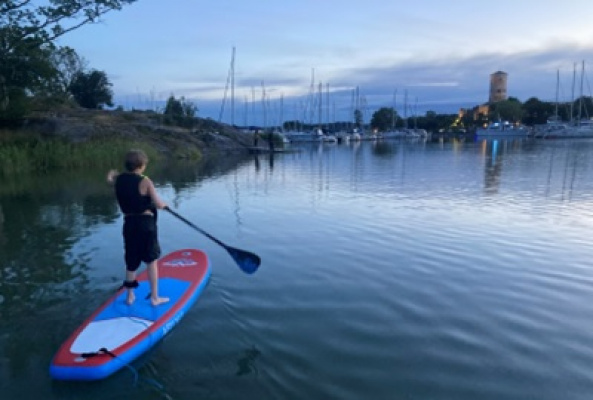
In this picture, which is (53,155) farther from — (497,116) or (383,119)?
(497,116)

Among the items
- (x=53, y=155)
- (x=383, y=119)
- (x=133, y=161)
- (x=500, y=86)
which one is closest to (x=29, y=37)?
(x=53, y=155)

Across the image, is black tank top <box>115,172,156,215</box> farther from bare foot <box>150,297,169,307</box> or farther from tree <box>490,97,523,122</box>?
tree <box>490,97,523,122</box>

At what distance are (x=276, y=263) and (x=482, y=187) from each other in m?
11.7

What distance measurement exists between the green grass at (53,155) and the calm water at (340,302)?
35.5ft

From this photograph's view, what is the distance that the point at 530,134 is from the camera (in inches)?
3885

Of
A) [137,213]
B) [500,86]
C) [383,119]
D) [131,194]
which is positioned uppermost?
[500,86]

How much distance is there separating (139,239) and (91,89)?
54956 millimetres

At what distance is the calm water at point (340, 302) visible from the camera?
406cm

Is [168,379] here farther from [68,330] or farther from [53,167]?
[53,167]

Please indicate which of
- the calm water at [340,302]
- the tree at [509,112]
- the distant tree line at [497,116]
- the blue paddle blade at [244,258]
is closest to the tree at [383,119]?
the distant tree line at [497,116]

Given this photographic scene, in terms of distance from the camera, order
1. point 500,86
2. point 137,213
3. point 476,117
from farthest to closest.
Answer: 1. point 500,86
2. point 476,117
3. point 137,213

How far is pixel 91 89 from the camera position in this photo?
53.6 metres

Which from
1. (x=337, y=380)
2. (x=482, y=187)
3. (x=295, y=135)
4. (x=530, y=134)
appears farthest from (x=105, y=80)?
(x=530, y=134)

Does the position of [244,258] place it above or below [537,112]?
below
